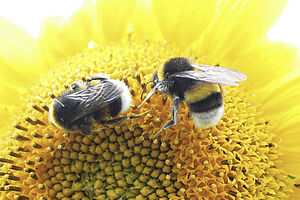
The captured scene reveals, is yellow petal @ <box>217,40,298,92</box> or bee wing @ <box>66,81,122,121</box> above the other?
yellow petal @ <box>217,40,298,92</box>

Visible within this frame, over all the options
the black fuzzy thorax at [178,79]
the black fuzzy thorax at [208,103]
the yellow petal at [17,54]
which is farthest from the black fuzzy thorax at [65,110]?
the yellow petal at [17,54]

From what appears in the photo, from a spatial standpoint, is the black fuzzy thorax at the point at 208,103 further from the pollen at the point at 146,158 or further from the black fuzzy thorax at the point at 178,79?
the pollen at the point at 146,158

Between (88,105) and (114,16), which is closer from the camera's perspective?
(88,105)

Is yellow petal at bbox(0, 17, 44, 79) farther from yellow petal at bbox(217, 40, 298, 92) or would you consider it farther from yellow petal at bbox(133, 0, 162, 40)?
yellow petal at bbox(217, 40, 298, 92)

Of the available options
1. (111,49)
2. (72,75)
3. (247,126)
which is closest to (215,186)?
(247,126)

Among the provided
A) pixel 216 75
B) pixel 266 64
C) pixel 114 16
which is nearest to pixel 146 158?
pixel 216 75

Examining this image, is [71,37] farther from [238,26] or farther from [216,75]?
[216,75]

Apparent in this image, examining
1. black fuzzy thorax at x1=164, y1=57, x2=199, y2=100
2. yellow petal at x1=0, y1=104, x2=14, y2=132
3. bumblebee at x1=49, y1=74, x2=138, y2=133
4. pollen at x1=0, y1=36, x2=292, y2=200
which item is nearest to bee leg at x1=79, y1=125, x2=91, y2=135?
bumblebee at x1=49, y1=74, x2=138, y2=133
